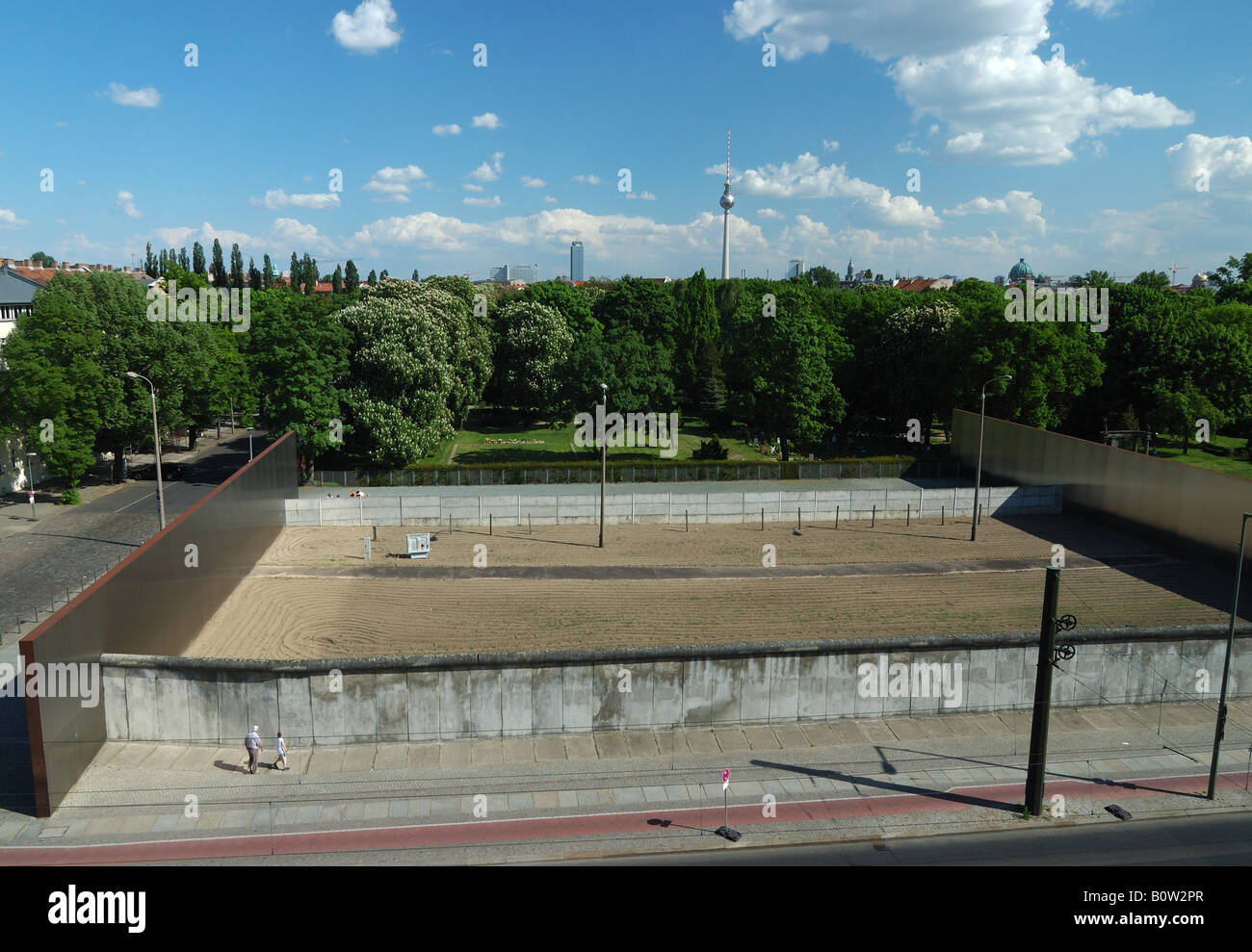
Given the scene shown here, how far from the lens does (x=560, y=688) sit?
18.1 metres

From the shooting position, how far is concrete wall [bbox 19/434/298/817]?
14.9 m

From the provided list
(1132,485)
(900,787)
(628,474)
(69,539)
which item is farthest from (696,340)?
(900,787)

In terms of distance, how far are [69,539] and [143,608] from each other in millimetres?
18332

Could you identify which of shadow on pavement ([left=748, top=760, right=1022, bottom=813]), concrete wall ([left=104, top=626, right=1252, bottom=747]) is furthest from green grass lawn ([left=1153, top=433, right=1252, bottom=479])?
shadow on pavement ([left=748, top=760, right=1022, bottom=813])

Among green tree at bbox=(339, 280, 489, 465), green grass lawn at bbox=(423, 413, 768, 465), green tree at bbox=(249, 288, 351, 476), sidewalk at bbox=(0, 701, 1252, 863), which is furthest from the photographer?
green grass lawn at bbox=(423, 413, 768, 465)

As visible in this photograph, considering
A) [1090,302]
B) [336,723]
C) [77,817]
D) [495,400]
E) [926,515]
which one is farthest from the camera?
[495,400]

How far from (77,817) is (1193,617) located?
29867mm

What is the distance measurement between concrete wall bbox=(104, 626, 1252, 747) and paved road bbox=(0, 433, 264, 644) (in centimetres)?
1005

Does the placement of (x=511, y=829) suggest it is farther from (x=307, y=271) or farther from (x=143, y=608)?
(x=307, y=271)

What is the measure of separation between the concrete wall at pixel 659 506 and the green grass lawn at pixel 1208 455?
42.4 feet

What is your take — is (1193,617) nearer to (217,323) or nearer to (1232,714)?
(1232,714)

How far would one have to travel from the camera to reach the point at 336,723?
58.1ft

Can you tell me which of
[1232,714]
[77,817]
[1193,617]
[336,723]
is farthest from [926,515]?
[77,817]

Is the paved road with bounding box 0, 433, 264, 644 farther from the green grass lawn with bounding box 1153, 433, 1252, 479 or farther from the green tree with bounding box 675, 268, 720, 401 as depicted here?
the green grass lawn with bounding box 1153, 433, 1252, 479
